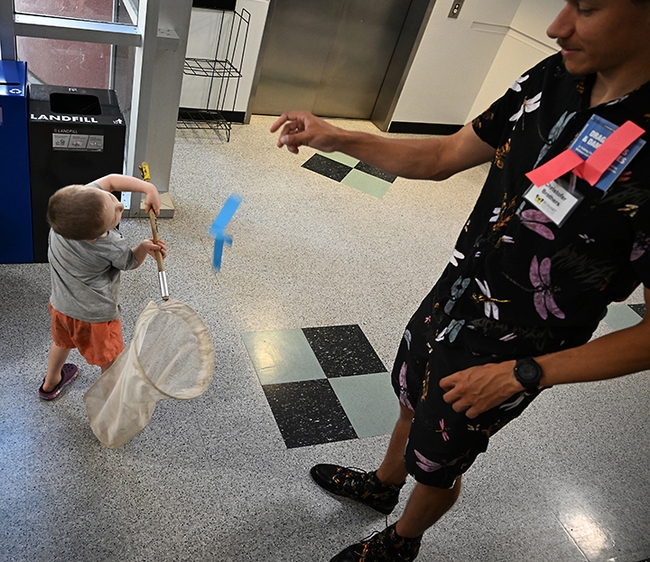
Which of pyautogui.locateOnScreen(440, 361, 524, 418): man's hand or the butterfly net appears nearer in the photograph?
pyautogui.locateOnScreen(440, 361, 524, 418): man's hand

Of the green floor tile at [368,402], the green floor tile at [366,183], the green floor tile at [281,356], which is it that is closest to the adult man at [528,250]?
the green floor tile at [368,402]

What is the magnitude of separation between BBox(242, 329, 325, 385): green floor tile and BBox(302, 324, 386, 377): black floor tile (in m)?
0.04

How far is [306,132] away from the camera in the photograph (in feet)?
4.52

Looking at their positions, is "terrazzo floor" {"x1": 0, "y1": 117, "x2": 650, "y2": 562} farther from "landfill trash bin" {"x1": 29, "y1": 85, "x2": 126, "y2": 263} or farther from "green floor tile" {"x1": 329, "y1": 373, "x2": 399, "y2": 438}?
"landfill trash bin" {"x1": 29, "y1": 85, "x2": 126, "y2": 263}

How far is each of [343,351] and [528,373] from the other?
1.44 metres

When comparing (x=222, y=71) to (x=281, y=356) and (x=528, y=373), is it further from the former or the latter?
(x=528, y=373)

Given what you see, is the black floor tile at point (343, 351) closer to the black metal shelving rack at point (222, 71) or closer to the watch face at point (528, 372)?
the watch face at point (528, 372)

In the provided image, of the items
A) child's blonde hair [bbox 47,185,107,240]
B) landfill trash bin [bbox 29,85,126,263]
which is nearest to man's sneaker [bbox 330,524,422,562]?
child's blonde hair [bbox 47,185,107,240]

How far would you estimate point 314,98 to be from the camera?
14.7 ft

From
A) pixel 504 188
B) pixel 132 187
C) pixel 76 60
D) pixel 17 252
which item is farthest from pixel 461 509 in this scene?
pixel 76 60

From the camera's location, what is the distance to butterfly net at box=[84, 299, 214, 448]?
1.54 m

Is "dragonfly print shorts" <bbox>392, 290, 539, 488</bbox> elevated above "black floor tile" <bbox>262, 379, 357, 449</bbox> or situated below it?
above

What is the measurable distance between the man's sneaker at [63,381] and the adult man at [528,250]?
120 centimetres

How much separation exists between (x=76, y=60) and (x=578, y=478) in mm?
2949
